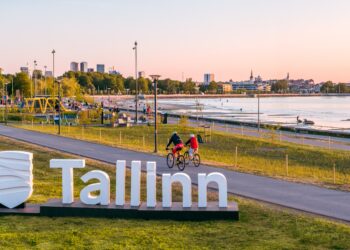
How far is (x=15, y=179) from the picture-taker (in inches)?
542

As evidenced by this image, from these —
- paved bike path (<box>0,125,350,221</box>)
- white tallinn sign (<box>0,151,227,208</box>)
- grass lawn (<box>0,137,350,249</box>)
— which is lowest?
paved bike path (<box>0,125,350,221</box>)

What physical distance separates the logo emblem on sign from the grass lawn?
0.61 m

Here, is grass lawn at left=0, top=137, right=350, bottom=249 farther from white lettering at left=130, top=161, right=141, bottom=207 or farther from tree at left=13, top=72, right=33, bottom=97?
tree at left=13, top=72, right=33, bottom=97

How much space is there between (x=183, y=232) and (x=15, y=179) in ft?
15.3

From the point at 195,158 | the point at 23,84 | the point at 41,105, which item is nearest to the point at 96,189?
the point at 195,158

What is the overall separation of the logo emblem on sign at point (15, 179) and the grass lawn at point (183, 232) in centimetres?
61

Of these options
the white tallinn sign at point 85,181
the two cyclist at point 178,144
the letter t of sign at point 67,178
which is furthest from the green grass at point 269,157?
the letter t of sign at point 67,178

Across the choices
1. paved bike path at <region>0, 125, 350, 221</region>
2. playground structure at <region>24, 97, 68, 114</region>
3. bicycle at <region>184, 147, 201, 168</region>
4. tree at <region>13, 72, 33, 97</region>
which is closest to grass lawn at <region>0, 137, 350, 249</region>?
paved bike path at <region>0, 125, 350, 221</region>

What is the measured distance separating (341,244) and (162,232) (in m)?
3.81

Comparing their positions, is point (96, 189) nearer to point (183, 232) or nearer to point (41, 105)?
point (183, 232)

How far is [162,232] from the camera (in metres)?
12.1

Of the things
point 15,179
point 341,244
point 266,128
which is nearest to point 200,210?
point 341,244

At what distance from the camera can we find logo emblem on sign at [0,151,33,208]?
13.7 metres

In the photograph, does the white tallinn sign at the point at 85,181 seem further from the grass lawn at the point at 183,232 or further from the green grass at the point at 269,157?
the green grass at the point at 269,157
